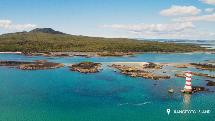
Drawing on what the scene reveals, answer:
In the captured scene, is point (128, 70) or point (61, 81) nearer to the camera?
point (61, 81)

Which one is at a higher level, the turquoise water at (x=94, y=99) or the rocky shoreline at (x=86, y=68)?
the rocky shoreline at (x=86, y=68)

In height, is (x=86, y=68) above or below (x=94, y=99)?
above

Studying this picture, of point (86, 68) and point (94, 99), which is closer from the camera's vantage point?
point (94, 99)

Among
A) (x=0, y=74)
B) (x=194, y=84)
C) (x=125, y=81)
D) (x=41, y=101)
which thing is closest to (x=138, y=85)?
(x=125, y=81)

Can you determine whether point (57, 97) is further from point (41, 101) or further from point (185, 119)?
point (185, 119)

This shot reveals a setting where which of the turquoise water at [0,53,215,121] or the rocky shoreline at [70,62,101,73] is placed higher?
the rocky shoreline at [70,62,101,73]

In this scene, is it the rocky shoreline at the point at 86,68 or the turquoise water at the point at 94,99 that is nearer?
the turquoise water at the point at 94,99

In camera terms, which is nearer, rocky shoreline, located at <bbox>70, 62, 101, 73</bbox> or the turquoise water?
the turquoise water

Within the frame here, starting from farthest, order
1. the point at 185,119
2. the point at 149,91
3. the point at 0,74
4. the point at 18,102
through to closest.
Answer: the point at 0,74, the point at 149,91, the point at 18,102, the point at 185,119
